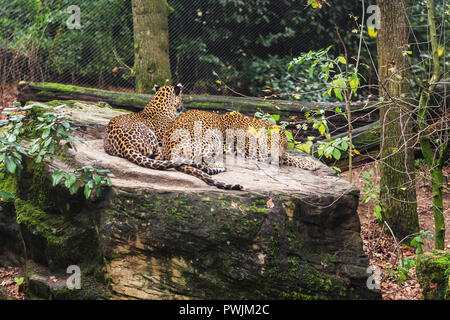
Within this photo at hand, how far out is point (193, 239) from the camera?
162 inches

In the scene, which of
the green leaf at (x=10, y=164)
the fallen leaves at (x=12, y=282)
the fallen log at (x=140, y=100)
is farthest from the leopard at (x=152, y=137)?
the fallen log at (x=140, y=100)

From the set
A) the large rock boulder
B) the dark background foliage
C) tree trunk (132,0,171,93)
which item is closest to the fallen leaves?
the large rock boulder

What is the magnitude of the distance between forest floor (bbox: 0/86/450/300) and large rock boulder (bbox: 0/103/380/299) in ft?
1.42

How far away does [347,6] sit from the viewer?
11586 millimetres

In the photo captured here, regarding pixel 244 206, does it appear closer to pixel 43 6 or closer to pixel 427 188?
pixel 427 188

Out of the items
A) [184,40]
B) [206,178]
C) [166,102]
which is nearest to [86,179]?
[206,178]

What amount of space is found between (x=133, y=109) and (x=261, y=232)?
487 cm

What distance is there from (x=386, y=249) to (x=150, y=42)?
217 inches

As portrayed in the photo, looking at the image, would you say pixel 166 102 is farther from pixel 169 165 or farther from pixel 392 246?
pixel 392 246

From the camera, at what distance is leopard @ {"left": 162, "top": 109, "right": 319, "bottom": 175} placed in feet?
18.4

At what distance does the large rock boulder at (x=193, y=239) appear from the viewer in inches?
162

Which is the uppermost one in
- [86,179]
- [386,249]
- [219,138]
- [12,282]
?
[219,138]

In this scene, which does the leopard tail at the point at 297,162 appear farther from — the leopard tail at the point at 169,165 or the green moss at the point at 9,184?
the green moss at the point at 9,184

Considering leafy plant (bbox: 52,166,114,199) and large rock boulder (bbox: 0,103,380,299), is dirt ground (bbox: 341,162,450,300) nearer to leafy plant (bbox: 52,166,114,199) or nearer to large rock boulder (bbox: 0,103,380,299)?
large rock boulder (bbox: 0,103,380,299)
